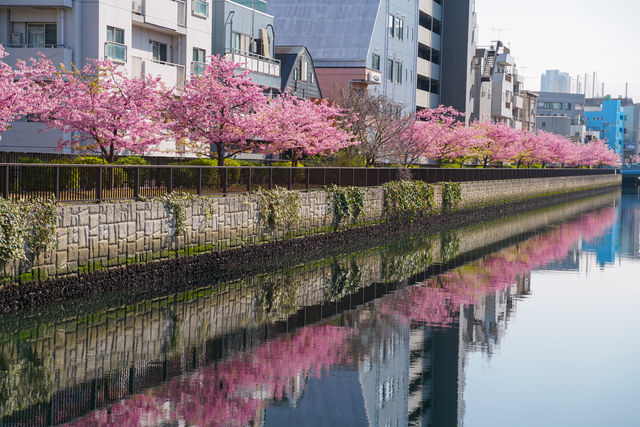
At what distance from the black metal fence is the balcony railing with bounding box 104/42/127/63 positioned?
34.6 ft

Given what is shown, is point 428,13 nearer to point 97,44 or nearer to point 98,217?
point 97,44

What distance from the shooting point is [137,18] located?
36.6 meters

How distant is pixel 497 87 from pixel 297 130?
63594 mm

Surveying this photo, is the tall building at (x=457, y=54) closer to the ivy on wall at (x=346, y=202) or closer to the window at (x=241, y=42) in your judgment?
the window at (x=241, y=42)

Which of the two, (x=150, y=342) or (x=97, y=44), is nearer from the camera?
(x=150, y=342)

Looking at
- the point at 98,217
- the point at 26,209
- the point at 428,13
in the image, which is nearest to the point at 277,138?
the point at 98,217

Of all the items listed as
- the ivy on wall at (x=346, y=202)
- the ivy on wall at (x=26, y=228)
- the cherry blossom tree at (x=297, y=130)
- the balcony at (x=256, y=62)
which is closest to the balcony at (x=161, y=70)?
the balcony at (x=256, y=62)

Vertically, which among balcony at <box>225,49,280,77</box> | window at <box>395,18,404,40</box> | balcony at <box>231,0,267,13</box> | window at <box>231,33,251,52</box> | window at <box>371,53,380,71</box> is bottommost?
balcony at <box>225,49,280,77</box>

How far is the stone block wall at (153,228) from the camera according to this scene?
18.4m

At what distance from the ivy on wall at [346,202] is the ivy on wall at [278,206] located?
10.7ft

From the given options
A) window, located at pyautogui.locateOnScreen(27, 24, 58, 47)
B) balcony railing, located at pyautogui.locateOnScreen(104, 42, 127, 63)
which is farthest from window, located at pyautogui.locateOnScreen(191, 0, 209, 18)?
window, located at pyautogui.locateOnScreen(27, 24, 58, 47)

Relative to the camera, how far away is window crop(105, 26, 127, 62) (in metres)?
34.4

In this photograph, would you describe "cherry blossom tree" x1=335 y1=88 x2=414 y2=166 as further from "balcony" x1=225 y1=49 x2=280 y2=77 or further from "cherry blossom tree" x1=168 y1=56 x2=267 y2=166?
"cherry blossom tree" x1=168 y1=56 x2=267 y2=166

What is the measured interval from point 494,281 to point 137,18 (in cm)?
2000
